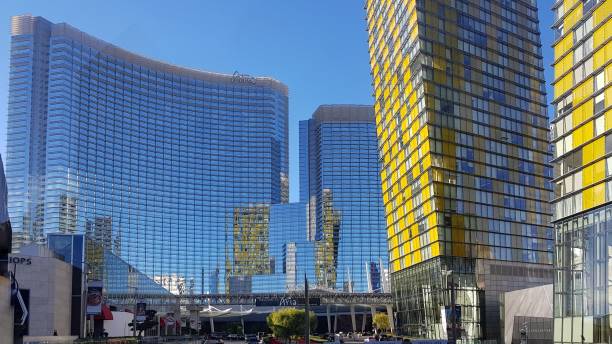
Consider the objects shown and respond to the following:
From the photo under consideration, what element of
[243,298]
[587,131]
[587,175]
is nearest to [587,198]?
[587,175]

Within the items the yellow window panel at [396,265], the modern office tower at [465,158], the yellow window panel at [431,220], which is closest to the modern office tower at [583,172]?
the modern office tower at [465,158]

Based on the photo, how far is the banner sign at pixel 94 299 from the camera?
220 feet

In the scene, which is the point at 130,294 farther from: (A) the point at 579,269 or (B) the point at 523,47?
(A) the point at 579,269

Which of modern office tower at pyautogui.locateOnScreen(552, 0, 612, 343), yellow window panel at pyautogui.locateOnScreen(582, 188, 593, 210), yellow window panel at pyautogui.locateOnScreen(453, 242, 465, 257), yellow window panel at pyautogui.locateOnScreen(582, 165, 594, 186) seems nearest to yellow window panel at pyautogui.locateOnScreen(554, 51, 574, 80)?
modern office tower at pyautogui.locateOnScreen(552, 0, 612, 343)

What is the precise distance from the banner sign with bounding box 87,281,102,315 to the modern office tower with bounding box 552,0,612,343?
36.7 meters

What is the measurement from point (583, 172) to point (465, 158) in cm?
4150

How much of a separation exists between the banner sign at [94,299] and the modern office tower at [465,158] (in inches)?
1510

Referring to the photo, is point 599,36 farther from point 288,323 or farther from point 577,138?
point 288,323

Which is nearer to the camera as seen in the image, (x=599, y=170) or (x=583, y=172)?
(x=599, y=170)

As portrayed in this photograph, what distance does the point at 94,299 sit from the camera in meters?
68.1

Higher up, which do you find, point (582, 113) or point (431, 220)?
point (582, 113)

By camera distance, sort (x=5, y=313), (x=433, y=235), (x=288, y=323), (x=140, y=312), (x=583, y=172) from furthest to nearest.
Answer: (x=288, y=323), (x=433, y=235), (x=140, y=312), (x=583, y=172), (x=5, y=313)

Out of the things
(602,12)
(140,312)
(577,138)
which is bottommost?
(140,312)

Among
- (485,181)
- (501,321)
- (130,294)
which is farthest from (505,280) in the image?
(130,294)
